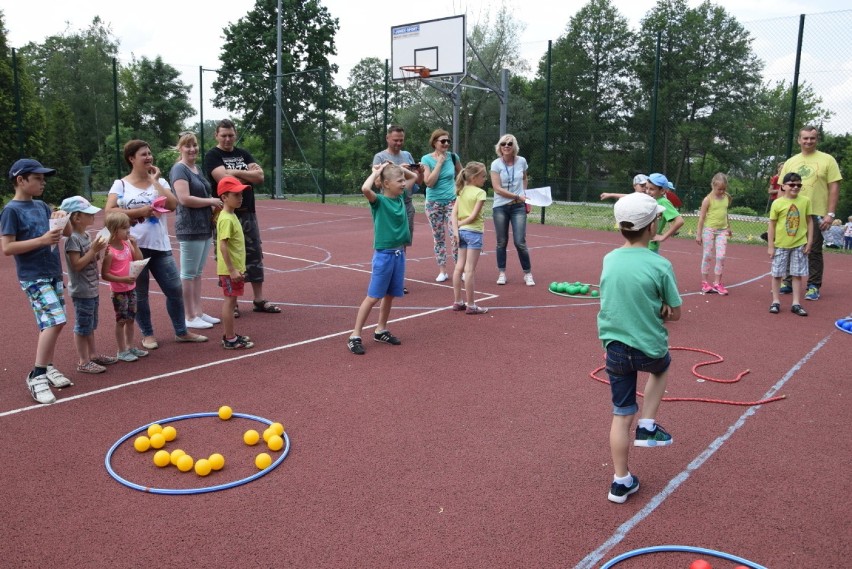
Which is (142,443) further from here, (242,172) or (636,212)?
(242,172)

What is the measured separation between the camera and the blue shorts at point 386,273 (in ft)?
20.4

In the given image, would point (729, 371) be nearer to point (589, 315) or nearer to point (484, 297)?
point (589, 315)

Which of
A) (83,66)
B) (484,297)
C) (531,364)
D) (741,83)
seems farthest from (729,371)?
(83,66)

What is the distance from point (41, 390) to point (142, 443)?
135 cm

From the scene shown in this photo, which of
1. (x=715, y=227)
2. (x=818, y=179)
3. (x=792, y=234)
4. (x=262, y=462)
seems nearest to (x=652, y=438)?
(x=262, y=462)

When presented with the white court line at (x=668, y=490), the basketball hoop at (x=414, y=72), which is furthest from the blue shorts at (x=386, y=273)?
the basketball hoop at (x=414, y=72)

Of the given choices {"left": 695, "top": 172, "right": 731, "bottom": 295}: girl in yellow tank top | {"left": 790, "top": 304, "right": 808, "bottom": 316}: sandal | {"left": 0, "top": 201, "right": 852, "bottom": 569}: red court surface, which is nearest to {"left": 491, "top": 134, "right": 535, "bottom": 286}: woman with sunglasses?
{"left": 0, "top": 201, "right": 852, "bottom": 569}: red court surface

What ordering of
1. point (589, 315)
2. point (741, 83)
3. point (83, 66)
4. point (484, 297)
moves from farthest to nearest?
point (83, 66) → point (741, 83) → point (484, 297) → point (589, 315)

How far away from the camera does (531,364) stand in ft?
19.3

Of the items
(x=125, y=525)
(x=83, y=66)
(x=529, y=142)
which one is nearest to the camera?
(x=125, y=525)

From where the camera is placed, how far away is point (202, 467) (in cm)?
382

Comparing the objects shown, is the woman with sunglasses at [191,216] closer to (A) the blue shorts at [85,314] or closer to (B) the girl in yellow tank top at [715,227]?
(A) the blue shorts at [85,314]

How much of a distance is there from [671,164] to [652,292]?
1478 inches

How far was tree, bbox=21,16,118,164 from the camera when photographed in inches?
1930
